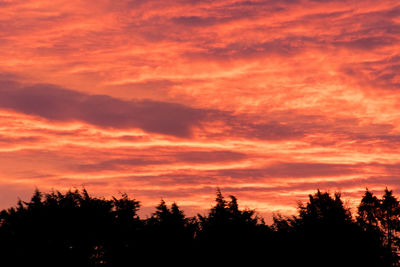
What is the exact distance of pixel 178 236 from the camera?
7706 cm

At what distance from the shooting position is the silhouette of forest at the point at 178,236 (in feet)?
222

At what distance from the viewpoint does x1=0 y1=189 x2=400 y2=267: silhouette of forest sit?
6762cm

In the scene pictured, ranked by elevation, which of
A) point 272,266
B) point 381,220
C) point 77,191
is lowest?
point 272,266

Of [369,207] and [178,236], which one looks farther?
[369,207]

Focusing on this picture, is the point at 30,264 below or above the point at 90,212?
below

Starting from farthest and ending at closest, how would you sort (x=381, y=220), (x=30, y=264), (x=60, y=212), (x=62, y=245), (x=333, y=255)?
1. (x=381, y=220)
2. (x=60, y=212)
3. (x=62, y=245)
4. (x=30, y=264)
5. (x=333, y=255)

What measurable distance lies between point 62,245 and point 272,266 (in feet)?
97.9

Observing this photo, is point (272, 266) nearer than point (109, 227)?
Yes

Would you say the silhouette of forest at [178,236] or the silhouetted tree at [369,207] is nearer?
the silhouette of forest at [178,236]

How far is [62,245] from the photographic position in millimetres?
80000

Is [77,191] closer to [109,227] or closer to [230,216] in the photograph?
[109,227]

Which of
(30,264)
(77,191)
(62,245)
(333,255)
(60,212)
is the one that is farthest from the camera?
(77,191)

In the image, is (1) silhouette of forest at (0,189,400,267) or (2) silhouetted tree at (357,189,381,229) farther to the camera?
(2) silhouetted tree at (357,189,381,229)

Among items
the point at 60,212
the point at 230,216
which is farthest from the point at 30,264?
the point at 230,216
